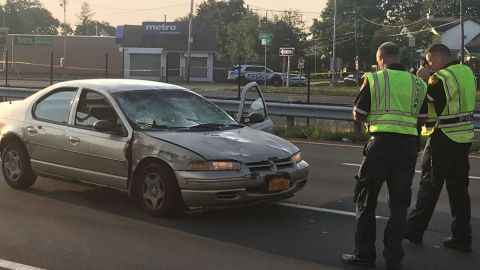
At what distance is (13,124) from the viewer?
7.85 metres

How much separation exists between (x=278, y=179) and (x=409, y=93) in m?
1.87

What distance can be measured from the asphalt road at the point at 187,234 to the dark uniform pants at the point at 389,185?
0.25m

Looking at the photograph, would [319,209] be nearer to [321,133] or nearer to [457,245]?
[457,245]

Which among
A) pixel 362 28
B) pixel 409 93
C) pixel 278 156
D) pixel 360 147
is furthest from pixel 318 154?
pixel 362 28

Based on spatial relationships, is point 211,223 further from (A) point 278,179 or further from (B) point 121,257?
(B) point 121,257

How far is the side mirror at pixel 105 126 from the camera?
670 cm

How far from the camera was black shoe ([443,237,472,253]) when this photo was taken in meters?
5.56

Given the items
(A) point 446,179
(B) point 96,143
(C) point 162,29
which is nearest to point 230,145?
(B) point 96,143

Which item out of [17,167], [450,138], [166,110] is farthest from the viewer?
[17,167]

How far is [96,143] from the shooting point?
6871 millimetres

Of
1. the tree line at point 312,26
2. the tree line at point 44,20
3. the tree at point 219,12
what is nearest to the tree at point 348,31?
the tree line at point 312,26

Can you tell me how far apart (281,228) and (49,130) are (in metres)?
3.09

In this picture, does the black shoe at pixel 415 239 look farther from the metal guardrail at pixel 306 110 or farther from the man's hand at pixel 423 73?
the metal guardrail at pixel 306 110

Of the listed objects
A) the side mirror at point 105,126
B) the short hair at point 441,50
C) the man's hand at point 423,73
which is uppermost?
the short hair at point 441,50
